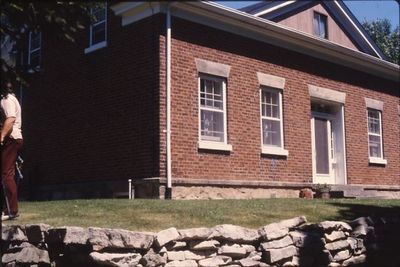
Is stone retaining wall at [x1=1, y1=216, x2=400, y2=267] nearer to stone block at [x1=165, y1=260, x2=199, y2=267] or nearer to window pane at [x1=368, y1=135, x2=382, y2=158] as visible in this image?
stone block at [x1=165, y1=260, x2=199, y2=267]

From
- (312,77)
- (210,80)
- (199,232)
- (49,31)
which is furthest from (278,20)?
(49,31)

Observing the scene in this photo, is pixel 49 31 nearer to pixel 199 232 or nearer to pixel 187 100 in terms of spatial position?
pixel 199 232

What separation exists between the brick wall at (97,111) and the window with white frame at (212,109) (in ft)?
4.13

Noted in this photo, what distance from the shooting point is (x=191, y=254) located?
6641mm

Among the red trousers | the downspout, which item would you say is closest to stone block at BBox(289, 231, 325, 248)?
the red trousers

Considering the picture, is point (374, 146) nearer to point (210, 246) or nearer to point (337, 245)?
point (337, 245)

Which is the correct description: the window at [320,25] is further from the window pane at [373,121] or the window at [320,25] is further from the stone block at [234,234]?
the stone block at [234,234]

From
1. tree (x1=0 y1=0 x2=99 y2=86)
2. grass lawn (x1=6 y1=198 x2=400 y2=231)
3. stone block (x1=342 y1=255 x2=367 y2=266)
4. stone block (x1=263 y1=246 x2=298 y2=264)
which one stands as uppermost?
tree (x1=0 y1=0 x2=99 y2=86)

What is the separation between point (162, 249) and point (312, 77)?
977 cm

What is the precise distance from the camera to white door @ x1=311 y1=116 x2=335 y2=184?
15420mm

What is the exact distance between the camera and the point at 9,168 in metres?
7.16

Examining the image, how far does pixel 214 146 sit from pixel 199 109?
2.78 ft

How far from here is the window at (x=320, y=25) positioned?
1722cm

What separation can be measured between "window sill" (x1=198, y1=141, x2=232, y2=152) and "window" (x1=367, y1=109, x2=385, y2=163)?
6.23 metres
